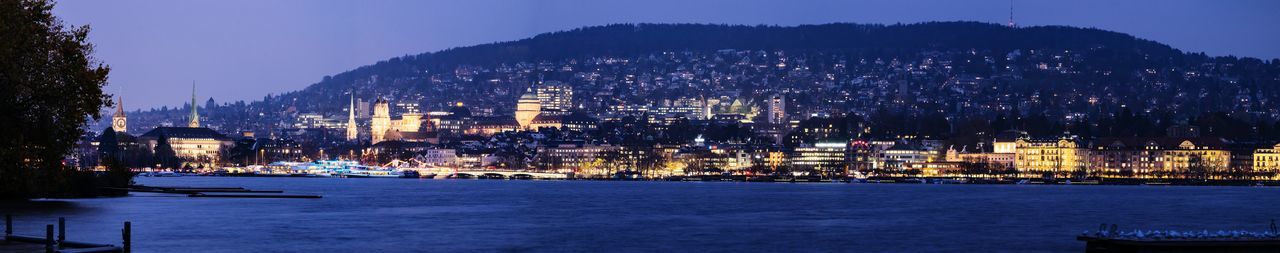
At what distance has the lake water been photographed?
37969mm

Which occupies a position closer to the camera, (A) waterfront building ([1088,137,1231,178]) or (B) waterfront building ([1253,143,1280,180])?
(B) waterfront building ([1253,143,1280,180])

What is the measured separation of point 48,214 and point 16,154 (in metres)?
4.84

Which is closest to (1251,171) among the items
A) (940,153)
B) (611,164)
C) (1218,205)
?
(940,153)

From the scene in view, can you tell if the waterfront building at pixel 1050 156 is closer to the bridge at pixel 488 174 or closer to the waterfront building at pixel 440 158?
the bridge at pixel 488 174

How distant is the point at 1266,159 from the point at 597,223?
112 metres

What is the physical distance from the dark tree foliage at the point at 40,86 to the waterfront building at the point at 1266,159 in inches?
4814

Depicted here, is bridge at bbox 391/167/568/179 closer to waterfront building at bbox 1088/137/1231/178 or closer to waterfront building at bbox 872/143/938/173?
waterfront building at bbox 872/143/938/173

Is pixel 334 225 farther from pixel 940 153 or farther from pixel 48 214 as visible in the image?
pixel 940 153

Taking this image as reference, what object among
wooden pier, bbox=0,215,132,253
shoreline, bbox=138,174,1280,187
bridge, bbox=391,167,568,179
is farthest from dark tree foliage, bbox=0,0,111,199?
bridge, bbox=391,167,568,179

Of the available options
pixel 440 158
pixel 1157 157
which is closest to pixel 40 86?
pixel 1157 157

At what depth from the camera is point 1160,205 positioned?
71000 mm

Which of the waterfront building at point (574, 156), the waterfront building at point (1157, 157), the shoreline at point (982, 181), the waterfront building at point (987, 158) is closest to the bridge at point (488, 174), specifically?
the shoreline at point (982, 181)

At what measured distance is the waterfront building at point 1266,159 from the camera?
147000mm

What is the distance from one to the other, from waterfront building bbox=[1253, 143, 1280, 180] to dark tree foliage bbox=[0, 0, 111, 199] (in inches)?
4814
